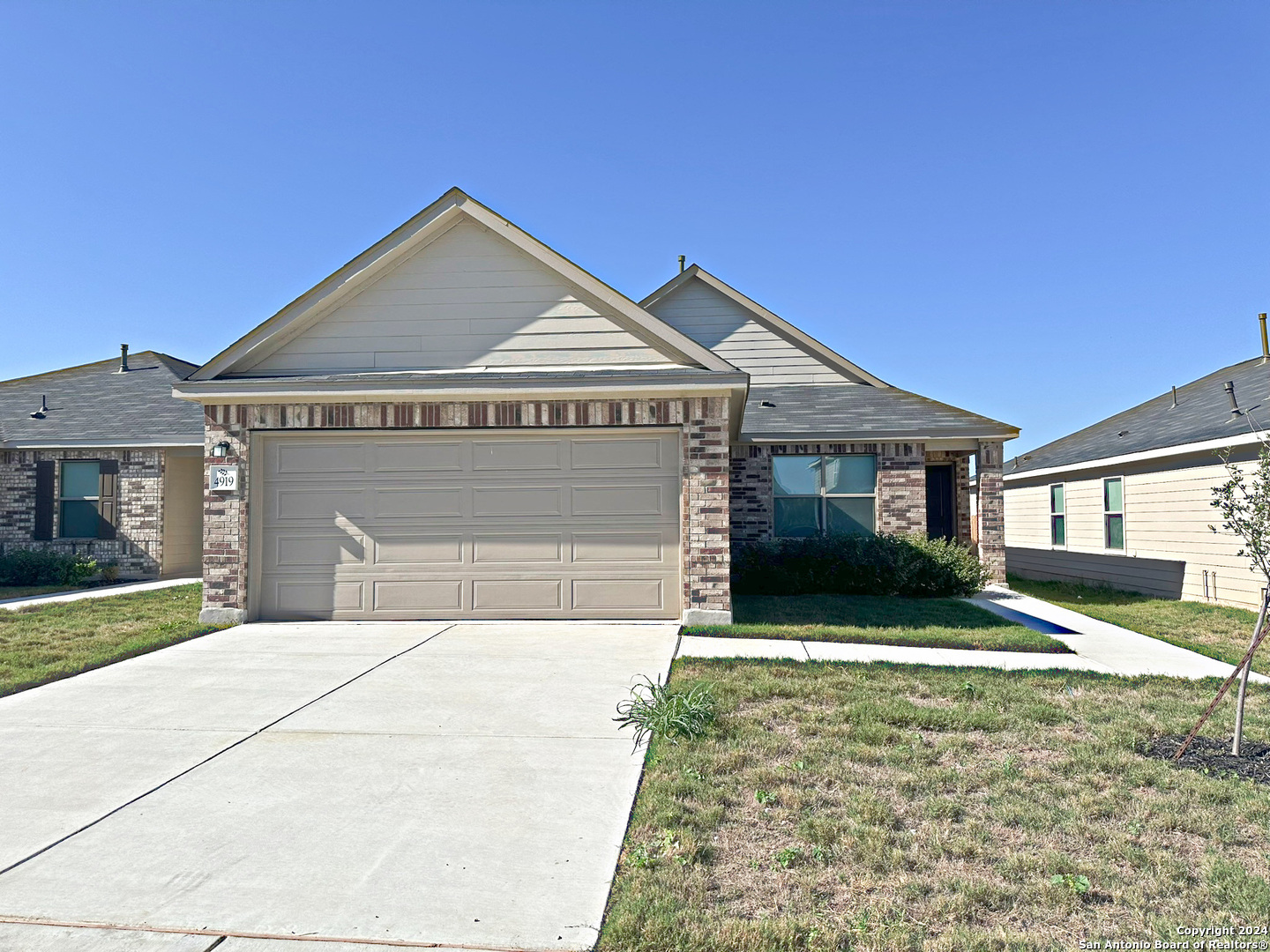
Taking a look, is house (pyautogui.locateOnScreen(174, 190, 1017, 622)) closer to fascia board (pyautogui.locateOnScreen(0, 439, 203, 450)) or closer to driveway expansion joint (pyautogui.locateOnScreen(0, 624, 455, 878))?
driveway expansion joint (pyautogui.locateOnScreen(0, 624, 455, 878))

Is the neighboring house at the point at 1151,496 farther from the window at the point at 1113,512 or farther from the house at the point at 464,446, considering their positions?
the house at the point at 464,446

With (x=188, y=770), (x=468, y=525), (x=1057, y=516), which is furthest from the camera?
(x=1057, y=516)

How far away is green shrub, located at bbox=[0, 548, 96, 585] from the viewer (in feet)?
50.5

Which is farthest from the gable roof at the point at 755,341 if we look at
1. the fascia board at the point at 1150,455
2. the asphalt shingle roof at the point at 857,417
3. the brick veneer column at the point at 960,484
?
the fascia board at the point at 1150,455

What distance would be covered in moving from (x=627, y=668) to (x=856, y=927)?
4.42 meters

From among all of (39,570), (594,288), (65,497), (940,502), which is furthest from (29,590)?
(940,502)

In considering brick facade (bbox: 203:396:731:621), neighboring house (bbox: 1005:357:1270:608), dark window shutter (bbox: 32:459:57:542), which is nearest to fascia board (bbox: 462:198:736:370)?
brick facade (bbox: 203:396:731:621)

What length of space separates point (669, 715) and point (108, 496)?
607 inches

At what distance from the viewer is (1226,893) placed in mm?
3344

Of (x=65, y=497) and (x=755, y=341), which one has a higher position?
(x=755, y=341)

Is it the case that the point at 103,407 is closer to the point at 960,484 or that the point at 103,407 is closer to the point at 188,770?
the point at 188,770

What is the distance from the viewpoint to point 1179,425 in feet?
50.6

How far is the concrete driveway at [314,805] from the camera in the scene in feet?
10.5

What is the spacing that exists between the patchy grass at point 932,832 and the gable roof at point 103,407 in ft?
48.8
